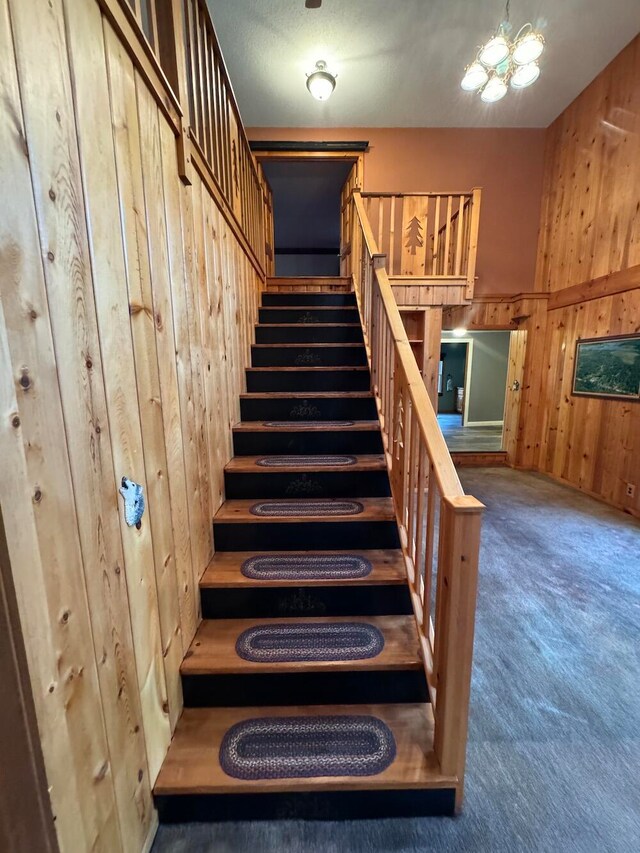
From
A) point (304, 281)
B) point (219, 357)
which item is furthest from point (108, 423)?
point (304, 281)

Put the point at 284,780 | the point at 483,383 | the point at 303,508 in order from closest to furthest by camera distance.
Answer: the point at 284,780, the point at 303,508, the point at 483,383

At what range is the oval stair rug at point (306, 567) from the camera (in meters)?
1.58

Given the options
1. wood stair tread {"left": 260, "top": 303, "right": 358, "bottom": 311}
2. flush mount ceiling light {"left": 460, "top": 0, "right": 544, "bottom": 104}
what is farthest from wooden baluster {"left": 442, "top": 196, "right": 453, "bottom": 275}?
wood stair tread {"left": 260, "top": 303, "right": 358, "bottom": 311}

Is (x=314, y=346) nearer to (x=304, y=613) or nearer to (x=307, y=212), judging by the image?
(x=304, y=613)

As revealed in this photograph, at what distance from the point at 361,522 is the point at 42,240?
1583 mm

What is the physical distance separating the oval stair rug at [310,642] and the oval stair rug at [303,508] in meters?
0.52

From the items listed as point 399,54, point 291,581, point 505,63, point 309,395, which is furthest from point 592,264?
point 291,581

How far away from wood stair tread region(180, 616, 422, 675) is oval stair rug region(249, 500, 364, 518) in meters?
0.50

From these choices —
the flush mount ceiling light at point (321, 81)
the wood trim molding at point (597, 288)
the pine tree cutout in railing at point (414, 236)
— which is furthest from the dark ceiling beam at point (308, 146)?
the wood trim molding at point (597, 288)

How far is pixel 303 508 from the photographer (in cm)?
192

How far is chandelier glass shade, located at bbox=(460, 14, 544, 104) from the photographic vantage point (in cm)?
267

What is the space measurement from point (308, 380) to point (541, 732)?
7.44 feet

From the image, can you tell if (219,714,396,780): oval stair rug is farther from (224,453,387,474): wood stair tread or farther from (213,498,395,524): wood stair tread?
(224,453,387,474): wood stair tread

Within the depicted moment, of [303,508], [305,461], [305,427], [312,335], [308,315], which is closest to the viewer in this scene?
[303,508]
